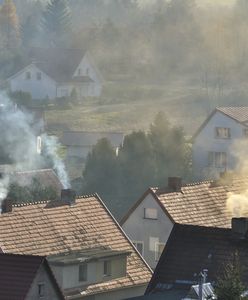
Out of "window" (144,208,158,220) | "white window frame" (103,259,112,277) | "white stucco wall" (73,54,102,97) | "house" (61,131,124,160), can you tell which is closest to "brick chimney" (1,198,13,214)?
"white window frame" (103,259,112,277)

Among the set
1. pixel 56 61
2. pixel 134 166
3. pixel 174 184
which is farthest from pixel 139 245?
pixel 56 61

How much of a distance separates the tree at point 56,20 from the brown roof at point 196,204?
132696 mm

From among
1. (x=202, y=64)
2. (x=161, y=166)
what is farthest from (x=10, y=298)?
(x=202, y=64)

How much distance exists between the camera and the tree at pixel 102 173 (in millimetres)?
83562

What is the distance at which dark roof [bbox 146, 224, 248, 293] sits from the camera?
4522 centimetres

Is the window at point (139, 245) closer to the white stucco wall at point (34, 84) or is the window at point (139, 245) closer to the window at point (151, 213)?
the window at point (151, 213)

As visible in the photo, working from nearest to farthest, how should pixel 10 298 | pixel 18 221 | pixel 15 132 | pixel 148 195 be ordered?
pixel 10 298
pixel 18 221
pixel 148 195
pixel 15 132

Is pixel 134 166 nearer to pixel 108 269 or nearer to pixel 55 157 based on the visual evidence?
pixel 55 157

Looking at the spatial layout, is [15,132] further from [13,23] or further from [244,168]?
[13,23]

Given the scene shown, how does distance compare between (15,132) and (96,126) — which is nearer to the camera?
(15,132)

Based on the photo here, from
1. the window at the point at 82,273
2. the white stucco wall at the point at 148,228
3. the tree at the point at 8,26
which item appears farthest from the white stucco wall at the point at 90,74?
the window at the point at 82,273

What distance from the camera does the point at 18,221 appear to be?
49938mm

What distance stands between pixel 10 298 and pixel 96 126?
85.5 meters

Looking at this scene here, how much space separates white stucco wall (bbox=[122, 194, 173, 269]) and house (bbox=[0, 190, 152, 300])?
4.07 m
